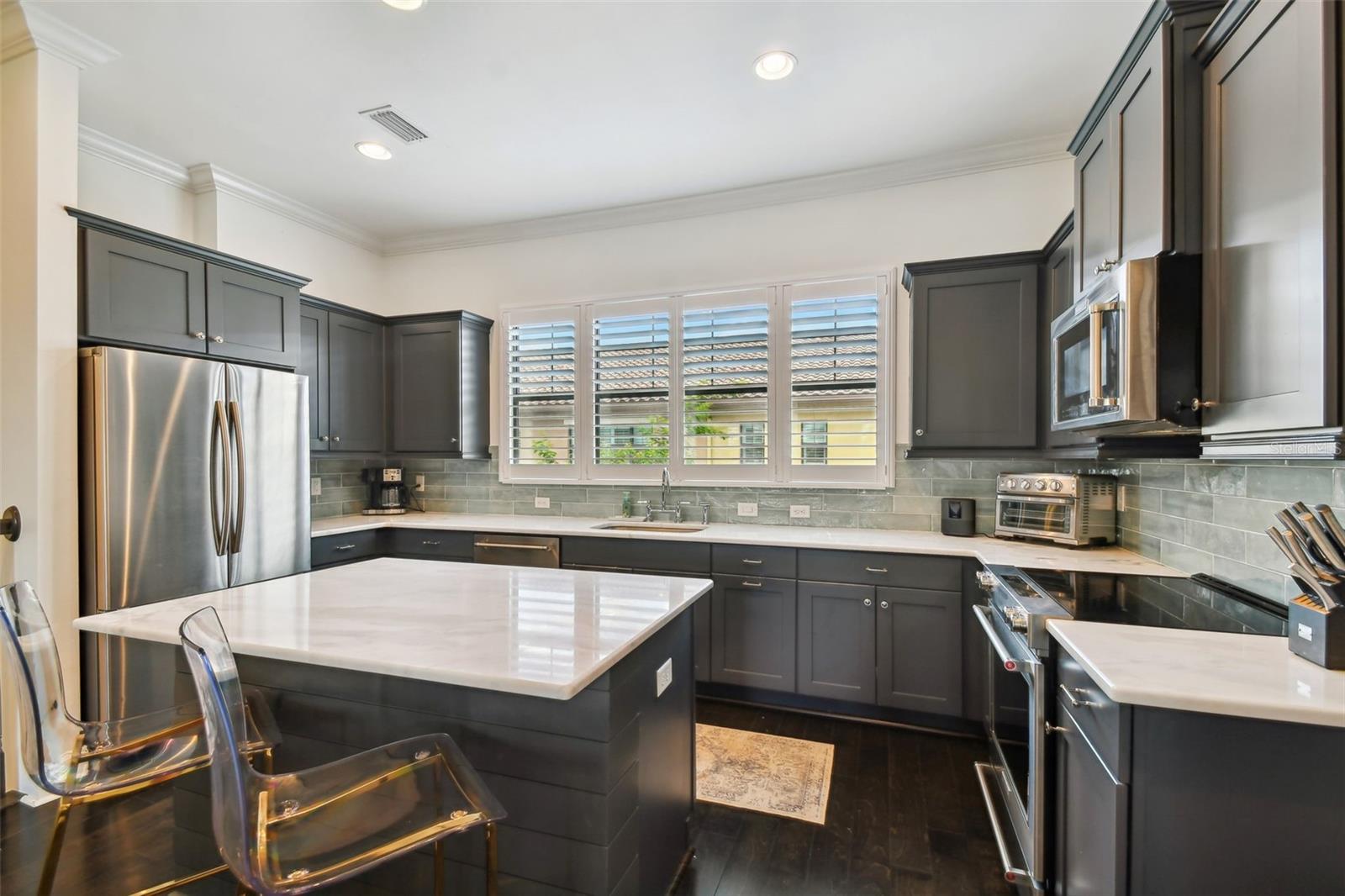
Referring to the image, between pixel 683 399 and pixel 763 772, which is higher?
pixel 683 399

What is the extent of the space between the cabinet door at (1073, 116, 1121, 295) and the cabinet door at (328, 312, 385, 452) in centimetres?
410

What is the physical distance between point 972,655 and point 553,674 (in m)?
2.30

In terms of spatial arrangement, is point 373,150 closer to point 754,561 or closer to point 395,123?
point 395,123

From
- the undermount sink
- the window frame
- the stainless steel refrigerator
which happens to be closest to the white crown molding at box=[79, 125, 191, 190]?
the stainless steel refrigerator

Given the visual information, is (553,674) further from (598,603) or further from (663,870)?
(663,870)

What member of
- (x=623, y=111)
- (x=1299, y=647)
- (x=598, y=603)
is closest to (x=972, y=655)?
(x=1299, y=647)

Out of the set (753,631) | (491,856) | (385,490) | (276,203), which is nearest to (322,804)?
(491,856)

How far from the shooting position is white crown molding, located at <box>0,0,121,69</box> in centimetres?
224

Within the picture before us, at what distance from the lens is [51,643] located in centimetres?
149

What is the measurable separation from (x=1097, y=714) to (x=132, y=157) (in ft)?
15.5

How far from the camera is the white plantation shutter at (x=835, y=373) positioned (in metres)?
3.45

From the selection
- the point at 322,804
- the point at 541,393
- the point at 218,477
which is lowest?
the point at 322,804

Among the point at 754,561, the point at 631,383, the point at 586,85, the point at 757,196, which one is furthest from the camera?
the point at 631,383

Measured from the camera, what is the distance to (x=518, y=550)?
3.56m
